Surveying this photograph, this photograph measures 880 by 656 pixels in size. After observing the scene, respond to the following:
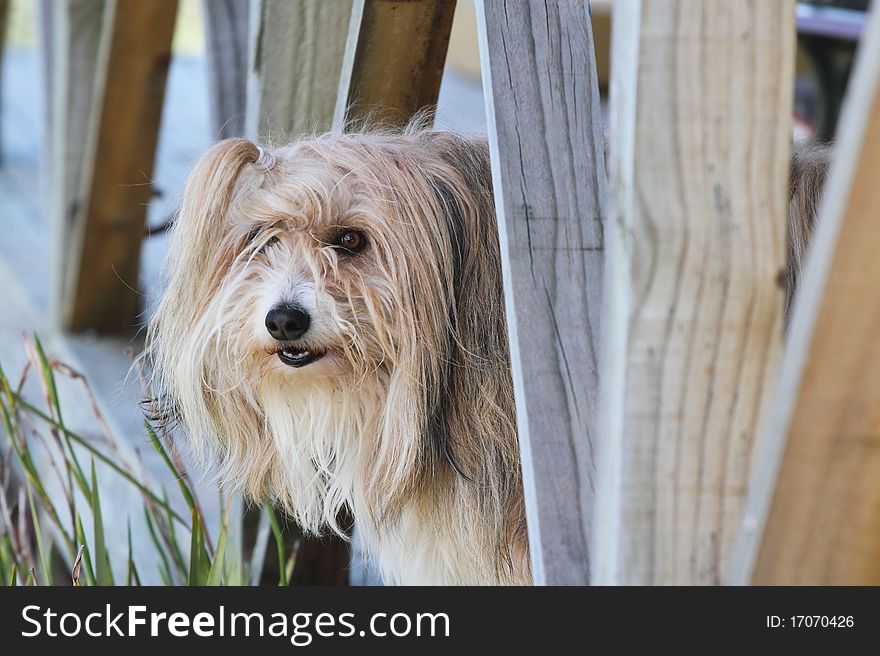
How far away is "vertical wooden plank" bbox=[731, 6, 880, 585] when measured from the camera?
0.88m

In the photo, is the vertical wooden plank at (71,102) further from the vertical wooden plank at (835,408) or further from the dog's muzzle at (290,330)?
the vertical wooden plank at (835,408)

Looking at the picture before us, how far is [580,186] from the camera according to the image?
55.7 inches

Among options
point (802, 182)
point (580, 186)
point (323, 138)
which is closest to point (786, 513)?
point (580, 186)

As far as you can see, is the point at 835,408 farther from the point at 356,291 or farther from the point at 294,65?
the point at 294,65

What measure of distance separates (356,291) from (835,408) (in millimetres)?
982

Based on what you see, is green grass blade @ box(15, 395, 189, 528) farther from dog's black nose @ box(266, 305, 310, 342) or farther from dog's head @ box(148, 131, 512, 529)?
dog's black nose @ box(266, 305, 310, 342)

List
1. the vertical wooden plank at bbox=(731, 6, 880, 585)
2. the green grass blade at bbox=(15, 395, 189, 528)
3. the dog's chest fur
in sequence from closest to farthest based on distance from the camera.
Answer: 1. the vertical wooden plank at bbox=(731, 6, 880, 585)
2. the dog's chest fur
3. the green grass blade at bbox=(15, 395, 189, 528)

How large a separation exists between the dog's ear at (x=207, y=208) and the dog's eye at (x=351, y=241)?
0.20 metres

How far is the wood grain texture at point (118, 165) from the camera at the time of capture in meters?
3.50

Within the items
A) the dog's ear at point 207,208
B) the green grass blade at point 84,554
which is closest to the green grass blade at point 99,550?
the green grass blade at point 84,554

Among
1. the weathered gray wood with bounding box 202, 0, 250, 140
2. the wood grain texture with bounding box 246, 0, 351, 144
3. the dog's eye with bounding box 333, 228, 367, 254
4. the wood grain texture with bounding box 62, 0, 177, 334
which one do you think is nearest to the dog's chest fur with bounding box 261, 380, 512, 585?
the dog's eye with bounding box 333, 228, 367, 254

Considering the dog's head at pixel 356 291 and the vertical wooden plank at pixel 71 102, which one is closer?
the dog's head at pixel 356 291

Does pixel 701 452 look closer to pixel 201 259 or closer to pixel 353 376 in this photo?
pixel 353 376

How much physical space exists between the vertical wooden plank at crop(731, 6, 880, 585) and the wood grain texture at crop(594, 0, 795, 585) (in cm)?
6
